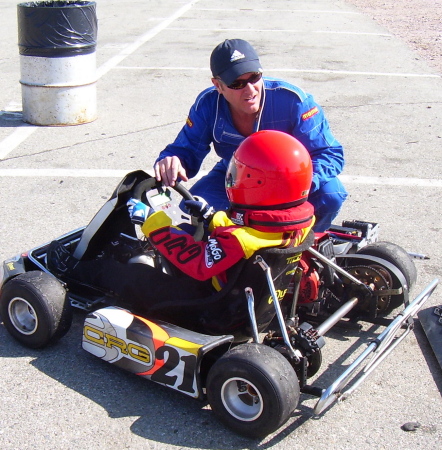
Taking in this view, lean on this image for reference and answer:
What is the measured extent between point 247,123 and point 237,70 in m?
0.46

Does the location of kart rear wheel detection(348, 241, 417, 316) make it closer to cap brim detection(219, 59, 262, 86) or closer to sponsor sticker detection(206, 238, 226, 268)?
sponsor sticker detection(206, 238, 226, 268)

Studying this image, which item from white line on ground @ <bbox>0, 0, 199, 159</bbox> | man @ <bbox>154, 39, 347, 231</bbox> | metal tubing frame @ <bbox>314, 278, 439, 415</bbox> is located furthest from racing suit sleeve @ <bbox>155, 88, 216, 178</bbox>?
white line on ground @ <bbox>0, 0, 199, 159</bbox>

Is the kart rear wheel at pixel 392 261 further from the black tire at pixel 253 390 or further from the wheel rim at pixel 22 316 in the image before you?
the wheel rim at pixel 22 316

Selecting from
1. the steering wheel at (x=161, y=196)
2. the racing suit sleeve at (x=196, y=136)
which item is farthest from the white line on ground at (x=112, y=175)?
the steering wheel at (x=161, y=196)

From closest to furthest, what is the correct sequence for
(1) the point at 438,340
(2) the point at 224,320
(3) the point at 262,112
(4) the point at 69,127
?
(2) the point at 224,320 → (1) the point at 438,340 → (3) the point at 262,112 → (4) the point at 69,127

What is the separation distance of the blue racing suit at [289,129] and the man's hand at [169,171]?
12.0 inches

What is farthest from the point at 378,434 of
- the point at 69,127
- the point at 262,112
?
the point at 69,127

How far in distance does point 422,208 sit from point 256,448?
316 centimetres

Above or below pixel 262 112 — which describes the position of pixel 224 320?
below

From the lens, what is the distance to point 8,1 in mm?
17297

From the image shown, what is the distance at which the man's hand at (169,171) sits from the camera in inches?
152

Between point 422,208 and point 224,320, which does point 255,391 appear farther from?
point 422,208

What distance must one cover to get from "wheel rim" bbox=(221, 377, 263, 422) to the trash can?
5.15 m

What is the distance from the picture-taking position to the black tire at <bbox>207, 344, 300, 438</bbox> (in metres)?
2.97
